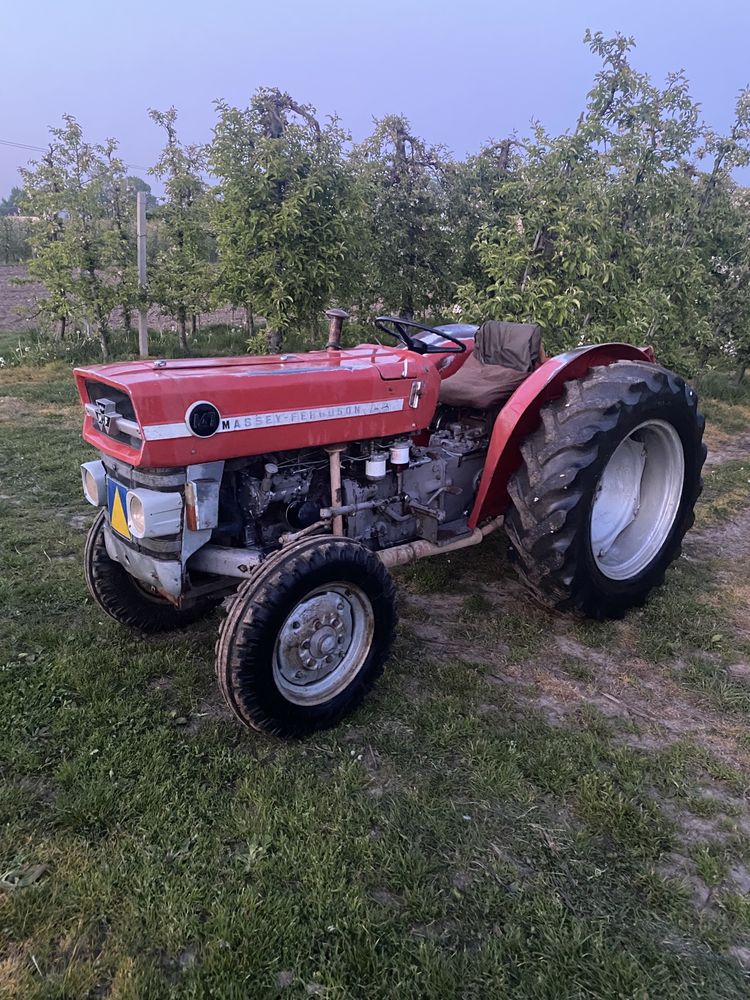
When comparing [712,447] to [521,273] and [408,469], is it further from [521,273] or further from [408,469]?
[408,469]

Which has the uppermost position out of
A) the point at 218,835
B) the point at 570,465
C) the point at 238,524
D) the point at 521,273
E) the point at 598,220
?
the point at 598,220

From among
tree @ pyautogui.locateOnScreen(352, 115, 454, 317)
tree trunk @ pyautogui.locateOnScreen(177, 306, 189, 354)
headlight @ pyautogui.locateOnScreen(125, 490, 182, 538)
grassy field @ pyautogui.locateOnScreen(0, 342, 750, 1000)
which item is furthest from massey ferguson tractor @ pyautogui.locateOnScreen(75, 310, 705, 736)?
tree trunk @ pyautogui.locateOnScreen(177, 306, 189, 354)

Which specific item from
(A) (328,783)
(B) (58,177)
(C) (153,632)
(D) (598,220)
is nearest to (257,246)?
(D) (598,220)

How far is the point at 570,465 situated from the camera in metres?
3.15

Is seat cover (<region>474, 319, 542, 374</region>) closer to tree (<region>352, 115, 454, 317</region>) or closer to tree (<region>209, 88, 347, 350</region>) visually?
tree (<region>209, 88, 347, 350</region>)

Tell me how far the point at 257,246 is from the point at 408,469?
188 inches

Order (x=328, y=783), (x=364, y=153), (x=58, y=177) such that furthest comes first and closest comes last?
(x=58, y=177) → (x=364, y=153) → (x=328, y=783)

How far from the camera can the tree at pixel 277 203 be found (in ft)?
22.8

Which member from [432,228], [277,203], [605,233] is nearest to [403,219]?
[432,228]

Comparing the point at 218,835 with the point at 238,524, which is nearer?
the point at 218,835

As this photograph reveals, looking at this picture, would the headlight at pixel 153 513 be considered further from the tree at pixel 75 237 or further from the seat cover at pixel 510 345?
the tree at pixel 75 237

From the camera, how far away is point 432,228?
332 inches

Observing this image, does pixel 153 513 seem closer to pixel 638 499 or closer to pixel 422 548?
pixel 422 548

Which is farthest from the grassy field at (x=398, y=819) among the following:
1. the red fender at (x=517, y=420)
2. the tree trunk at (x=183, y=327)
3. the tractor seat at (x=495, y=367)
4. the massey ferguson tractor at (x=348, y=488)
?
the tree trunk at (x=183, y=327)
